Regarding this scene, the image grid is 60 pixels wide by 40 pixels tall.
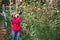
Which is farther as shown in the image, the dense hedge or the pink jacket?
the pink jacket

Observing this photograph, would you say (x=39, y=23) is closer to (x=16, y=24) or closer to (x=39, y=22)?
(x=39, y=22)

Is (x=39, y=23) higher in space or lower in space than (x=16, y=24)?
higher

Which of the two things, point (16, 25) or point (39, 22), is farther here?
point (16, 25)

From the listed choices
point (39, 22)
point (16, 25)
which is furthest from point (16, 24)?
point (39, 22)

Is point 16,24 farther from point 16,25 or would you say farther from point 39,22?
point 39,22

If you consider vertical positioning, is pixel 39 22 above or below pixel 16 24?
above

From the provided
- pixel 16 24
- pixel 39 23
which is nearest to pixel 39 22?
pixel 39 23

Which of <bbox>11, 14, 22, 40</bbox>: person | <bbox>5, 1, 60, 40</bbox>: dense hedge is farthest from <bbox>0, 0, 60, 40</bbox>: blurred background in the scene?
<bbox>11, 14, 22, 40</bbox>: person

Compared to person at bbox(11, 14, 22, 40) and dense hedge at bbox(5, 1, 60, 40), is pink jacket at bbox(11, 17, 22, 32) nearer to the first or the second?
person at bbox(11, 14, 22, 40)

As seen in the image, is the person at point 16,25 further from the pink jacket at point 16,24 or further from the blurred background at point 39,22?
the blurred background at point 39,22

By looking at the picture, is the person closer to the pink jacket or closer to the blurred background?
the pink jacket

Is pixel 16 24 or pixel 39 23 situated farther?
pixel 16 24

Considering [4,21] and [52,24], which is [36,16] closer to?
[52,24]

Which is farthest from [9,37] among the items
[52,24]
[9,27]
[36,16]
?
[52,24]
